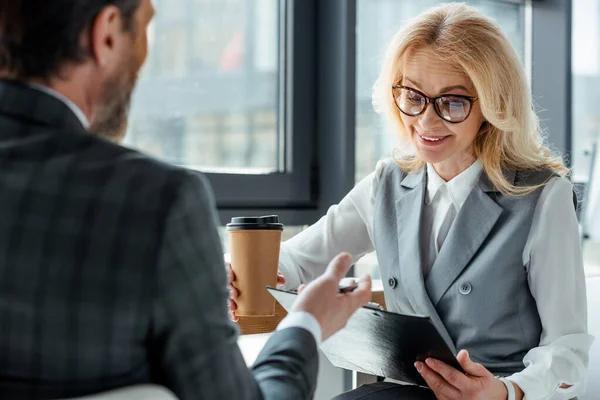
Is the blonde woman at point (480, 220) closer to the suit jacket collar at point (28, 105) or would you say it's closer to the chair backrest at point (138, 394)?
the chair backrest at point (138, 394)

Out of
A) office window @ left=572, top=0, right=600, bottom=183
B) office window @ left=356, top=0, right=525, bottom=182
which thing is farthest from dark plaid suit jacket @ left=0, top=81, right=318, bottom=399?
office window @ left=572, top=0, right=600, bottom=183

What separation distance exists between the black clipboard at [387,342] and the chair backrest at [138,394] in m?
0.46

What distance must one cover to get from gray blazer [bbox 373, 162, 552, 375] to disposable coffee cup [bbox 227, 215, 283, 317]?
35 cm

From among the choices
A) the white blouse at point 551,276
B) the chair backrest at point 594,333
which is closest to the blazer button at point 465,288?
the white blouse at point 551,276

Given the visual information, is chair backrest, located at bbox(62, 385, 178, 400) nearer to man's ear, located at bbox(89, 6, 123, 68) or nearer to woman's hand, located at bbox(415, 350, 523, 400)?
man's ear, located at bbox(89, 6, 123, 68)

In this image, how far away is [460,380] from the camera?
143 cm

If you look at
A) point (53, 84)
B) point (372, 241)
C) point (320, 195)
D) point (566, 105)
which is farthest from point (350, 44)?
point (53, 84)

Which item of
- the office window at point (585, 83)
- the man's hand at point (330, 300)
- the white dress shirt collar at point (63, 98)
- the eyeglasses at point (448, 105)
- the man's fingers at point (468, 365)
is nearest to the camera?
the white dress shirt collar at point (63, 98)

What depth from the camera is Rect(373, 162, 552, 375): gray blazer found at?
1670mm

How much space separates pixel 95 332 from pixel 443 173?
115 centimetres

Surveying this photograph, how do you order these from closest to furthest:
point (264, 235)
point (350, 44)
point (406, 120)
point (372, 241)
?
1. point (264, 235)
2. point (406, 120)
3. point (372, 241)
4. point (350, 44)

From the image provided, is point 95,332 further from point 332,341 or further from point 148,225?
point 332,341

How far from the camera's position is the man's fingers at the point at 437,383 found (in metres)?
1.44

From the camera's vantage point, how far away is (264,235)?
1529mm
